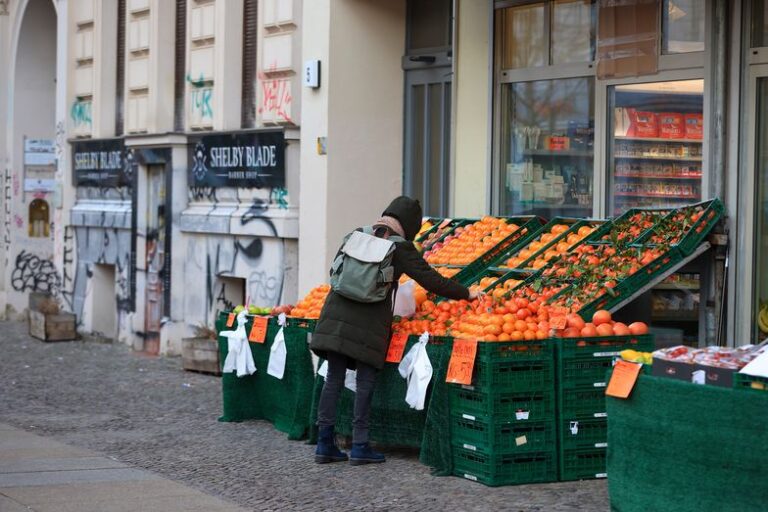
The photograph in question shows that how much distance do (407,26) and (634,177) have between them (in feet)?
13.4

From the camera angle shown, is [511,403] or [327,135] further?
[327,135]

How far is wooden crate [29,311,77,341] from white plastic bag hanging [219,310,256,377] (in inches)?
307

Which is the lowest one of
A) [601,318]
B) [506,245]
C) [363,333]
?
[363,333]

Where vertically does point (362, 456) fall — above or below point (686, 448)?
below

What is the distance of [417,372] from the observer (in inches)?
339

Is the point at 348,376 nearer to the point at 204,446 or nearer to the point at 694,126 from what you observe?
the point at 204,446

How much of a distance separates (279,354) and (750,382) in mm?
4596

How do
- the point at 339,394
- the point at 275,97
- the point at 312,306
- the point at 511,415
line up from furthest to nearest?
the point at 275,97
the point at 312,306
the point at 339,394
the point at 511,415

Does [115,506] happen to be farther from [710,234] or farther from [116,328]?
[116,328]

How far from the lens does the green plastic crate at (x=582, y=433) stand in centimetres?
827

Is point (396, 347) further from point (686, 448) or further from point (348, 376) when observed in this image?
point (686, 448)

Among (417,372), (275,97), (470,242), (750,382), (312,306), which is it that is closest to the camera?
(750,382)

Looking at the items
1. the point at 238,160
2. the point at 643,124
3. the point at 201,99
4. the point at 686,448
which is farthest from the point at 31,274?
the point at 686,448

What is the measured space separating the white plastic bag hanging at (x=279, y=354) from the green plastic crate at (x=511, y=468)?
2.24 metres
